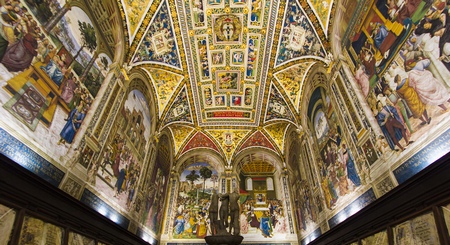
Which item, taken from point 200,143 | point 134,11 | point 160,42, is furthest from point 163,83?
point 200,143

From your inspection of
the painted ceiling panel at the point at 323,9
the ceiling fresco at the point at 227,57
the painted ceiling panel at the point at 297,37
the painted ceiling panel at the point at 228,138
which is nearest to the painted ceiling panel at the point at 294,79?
the ceiling fresco at the point at 227,57

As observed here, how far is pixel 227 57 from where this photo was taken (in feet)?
A: 39.2

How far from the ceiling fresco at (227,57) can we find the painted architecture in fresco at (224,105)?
0.19 ft

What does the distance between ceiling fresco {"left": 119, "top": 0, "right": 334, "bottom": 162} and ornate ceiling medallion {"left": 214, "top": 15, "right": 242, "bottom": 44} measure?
40mm

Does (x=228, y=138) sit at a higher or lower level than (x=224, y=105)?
lower

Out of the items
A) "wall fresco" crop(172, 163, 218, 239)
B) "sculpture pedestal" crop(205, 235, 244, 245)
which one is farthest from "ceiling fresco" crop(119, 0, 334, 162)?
"sculpture pedestal" crop(205, 235, 244, 245)

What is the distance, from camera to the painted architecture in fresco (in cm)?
514

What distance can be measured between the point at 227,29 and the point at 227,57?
140cm

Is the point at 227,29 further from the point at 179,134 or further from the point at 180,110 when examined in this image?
the point at 179,134

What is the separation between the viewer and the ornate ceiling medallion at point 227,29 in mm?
10516

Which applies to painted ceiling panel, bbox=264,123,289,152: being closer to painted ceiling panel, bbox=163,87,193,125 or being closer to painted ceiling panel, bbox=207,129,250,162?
painted ceiling panel, bbox=207,129,250,162

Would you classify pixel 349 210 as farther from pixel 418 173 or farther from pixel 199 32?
pixel 199 32

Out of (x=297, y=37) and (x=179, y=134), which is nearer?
(x=297, y=37)

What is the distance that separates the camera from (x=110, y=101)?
8344mm
